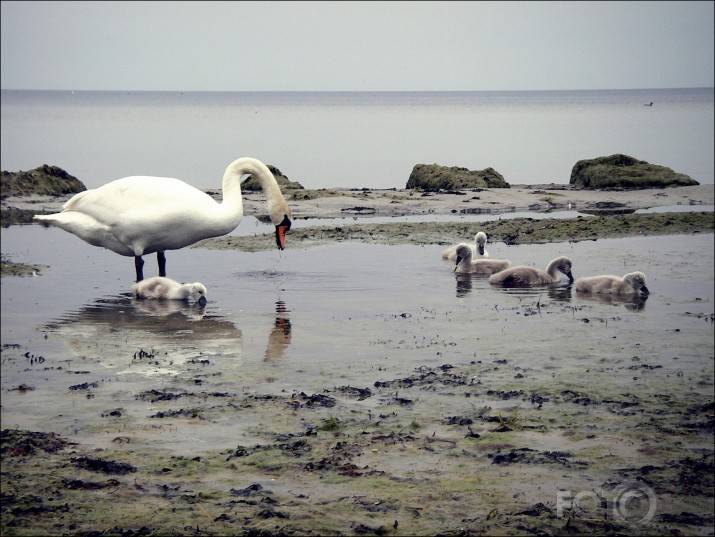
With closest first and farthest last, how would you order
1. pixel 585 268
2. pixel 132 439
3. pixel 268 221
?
pixel 132 439 < pixel 585 268 < pixel 268 221

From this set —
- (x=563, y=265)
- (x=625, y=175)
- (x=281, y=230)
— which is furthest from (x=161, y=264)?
(x=625, y=175)

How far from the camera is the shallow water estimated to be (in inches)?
359

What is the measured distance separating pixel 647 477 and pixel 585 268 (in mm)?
9497

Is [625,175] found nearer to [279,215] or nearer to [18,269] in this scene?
[279,215]

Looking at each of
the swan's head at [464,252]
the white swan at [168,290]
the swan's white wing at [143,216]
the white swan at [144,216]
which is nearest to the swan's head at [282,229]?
the white swan at [144,216]

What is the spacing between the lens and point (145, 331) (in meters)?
11.6

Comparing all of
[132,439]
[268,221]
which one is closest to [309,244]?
[268,221]

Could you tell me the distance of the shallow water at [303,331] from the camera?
9.12 meters

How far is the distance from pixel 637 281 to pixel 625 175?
54.3 ft

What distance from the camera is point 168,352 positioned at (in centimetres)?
1055

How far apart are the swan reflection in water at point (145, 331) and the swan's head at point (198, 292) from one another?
10 cm

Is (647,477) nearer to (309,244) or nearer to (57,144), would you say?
(309,244)

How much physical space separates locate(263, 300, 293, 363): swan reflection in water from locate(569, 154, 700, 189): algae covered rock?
18.4 metres

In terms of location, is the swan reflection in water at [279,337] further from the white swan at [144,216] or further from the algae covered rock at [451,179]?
the algae covered rock at [451,179]
